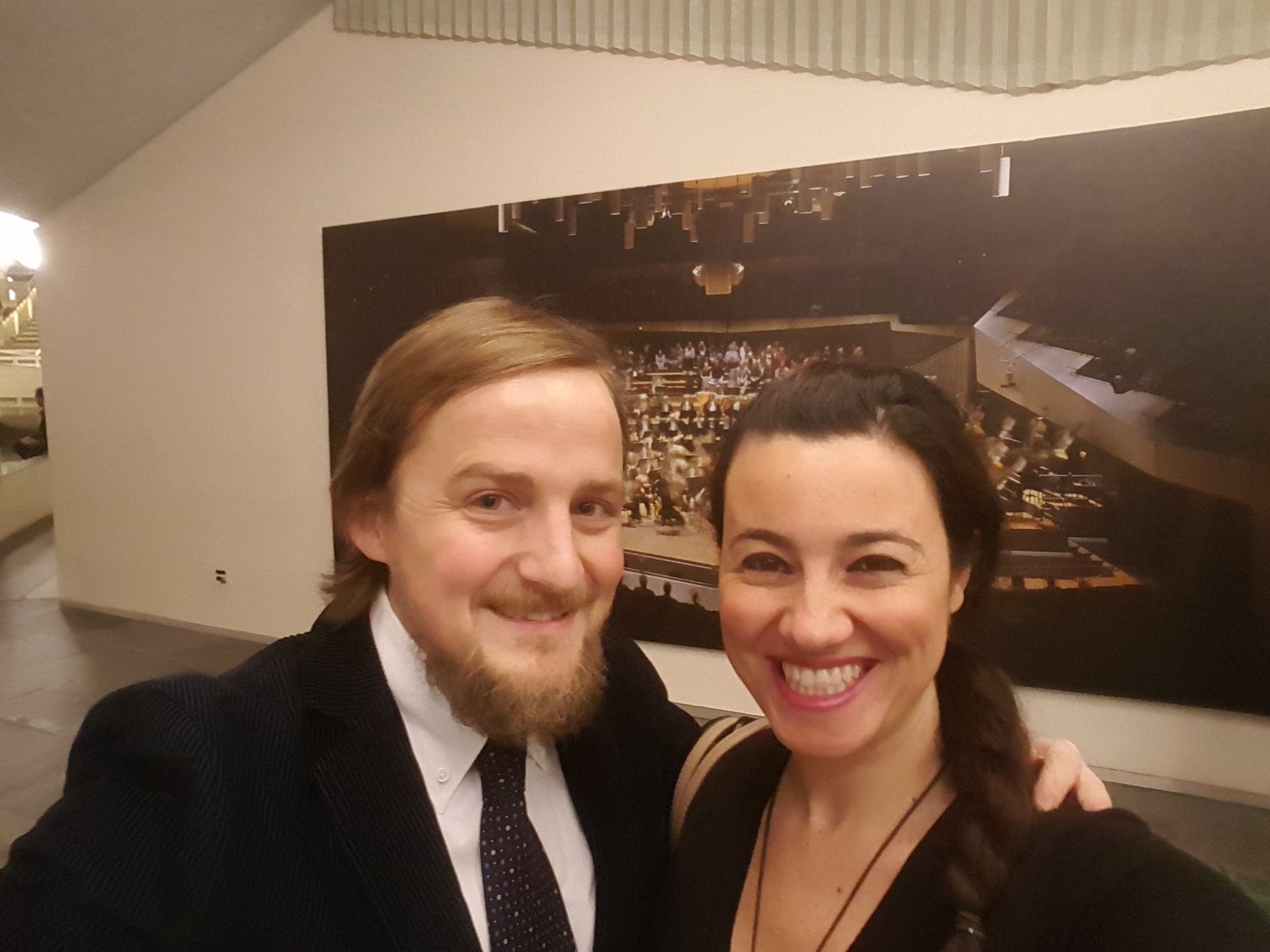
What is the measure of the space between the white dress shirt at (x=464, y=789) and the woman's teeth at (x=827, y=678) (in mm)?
434

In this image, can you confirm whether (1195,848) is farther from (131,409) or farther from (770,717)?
(131,409)

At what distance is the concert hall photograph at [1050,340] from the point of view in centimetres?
236

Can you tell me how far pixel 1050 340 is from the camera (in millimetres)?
2535

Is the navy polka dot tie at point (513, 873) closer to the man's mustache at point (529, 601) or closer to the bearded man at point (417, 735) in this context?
the bearded man at point (417, 735)

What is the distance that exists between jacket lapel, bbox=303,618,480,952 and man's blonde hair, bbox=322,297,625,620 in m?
0.18

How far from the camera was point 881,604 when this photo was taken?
926mm

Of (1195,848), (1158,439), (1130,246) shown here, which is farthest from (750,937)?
(1130,246)

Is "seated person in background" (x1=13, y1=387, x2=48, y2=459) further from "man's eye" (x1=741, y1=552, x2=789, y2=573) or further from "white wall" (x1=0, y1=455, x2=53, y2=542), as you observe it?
"man's eye" (x1=741, y1=552, x2=789, y2=573)

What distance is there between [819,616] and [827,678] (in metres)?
0.09

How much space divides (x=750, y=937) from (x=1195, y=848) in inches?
80.4

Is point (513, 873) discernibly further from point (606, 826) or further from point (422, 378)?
point (422, 378)

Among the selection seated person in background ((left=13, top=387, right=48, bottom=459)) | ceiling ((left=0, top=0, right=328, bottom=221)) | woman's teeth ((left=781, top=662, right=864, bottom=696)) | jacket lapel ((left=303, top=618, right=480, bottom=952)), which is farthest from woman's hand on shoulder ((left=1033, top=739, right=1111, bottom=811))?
seated person in background ((left=13, top=387, right=48, bottom=459))

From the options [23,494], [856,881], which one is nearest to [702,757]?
[856,881]

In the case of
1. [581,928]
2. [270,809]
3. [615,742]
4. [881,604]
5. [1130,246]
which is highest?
[1130,246]
